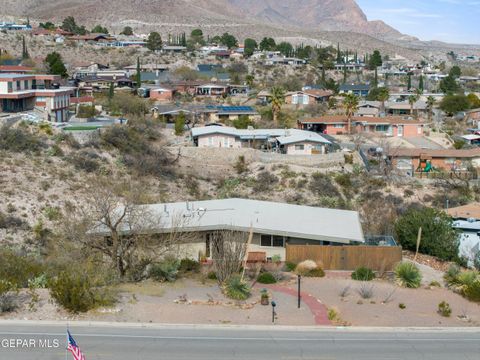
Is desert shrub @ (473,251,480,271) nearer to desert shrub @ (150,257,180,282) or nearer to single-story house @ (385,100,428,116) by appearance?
desert shrub @ (150,257,180,282)

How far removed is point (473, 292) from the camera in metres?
24.0

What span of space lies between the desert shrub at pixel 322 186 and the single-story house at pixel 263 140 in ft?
19.8

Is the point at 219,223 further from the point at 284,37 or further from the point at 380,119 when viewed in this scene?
the point at 284,37

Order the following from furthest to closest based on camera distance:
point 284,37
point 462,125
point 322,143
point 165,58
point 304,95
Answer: point 284,37
point 165,58
point 304,95
point 462,125
point 322,143

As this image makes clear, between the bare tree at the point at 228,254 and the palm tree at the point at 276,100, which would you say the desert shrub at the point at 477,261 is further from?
the palm tree at the point at 276,100

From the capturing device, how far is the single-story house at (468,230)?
32.6 meters

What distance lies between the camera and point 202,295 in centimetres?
2381

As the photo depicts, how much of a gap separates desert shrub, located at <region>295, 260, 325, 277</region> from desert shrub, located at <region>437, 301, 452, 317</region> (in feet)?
18.0

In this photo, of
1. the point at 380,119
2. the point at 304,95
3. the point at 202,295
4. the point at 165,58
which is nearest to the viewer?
the point at 202,295

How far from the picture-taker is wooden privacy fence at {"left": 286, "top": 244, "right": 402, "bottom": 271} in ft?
91.1

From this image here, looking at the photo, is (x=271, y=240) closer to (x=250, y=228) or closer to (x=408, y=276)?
(x=250, y=228)

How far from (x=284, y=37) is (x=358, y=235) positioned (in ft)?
572

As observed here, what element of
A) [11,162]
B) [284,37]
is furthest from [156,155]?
[284,37]

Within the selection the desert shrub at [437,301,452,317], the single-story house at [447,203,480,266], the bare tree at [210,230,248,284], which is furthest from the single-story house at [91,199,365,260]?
the desert shrub at [437,301,452,317]
